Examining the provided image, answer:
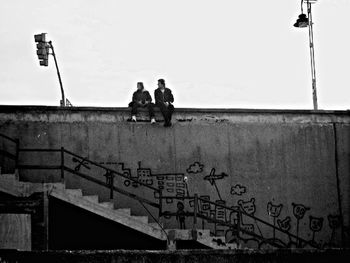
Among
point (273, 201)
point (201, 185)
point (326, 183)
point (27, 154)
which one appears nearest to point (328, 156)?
point (326, 183)

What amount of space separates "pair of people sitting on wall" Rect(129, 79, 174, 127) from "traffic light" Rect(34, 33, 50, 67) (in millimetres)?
4344

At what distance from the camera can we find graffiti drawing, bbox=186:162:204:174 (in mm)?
24647

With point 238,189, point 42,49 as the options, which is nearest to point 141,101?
point 238,189

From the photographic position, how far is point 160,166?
24.4 meters

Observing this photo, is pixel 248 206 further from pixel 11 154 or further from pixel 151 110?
pixel 11 154

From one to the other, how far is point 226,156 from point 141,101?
323cm

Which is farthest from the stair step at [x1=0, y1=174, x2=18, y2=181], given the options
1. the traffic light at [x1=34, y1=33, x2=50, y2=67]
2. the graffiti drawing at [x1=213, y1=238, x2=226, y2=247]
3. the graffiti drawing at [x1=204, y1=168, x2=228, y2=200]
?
the traffic light at [x1=34, y1=33, x2=50, y2=67]

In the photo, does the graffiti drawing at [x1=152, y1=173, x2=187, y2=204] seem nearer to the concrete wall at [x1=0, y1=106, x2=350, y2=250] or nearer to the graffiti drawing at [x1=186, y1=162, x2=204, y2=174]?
the concrete wall at [x1=0, y1=106, x2=350, y2=250]

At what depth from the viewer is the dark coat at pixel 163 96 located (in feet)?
79.2

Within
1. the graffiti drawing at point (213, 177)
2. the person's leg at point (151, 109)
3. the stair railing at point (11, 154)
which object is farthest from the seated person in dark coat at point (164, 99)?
the stair railing at point (11, 154)

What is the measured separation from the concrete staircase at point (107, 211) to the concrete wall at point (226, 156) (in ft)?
7.43

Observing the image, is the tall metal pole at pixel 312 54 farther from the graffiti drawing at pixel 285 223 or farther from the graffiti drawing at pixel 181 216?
the graffiti drawing at pixel 181 216

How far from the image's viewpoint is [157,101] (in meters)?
24.2

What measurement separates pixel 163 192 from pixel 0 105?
220 inches
